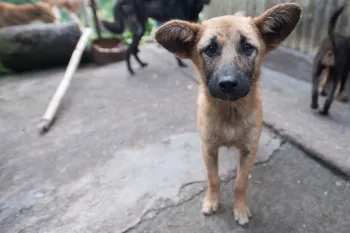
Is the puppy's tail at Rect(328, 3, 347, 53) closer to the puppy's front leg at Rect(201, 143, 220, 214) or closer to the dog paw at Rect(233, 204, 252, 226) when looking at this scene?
the puppy's front leg at Rect(201, 143, 220, 214)

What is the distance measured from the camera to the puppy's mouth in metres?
1.94

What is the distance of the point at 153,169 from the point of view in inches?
125

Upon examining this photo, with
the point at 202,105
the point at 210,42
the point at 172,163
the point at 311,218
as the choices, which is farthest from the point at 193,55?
the point at 311,218

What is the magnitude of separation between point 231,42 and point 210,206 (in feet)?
4.94

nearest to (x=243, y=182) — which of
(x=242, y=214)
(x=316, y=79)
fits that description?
(x=242, y=214)

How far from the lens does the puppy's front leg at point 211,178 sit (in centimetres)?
252

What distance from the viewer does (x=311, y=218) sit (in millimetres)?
2457

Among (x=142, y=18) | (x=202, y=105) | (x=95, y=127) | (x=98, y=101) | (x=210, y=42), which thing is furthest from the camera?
(x=142, y=18)

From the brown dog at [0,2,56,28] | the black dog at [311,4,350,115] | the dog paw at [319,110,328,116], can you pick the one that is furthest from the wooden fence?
the brown dog at [0,2,56,28]

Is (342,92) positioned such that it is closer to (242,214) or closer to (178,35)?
(242,214)

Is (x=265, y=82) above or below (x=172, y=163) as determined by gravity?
below

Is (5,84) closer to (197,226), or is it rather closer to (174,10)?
(174,10)

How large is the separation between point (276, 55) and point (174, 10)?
227cm

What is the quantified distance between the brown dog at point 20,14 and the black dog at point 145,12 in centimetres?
247
